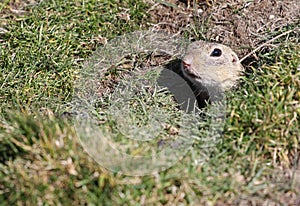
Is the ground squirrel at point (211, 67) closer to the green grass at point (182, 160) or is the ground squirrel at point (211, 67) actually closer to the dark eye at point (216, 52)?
the dark eye at point (216, 52)

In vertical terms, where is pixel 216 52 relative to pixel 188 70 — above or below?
above

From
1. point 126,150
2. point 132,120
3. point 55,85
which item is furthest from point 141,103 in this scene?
point 126,150

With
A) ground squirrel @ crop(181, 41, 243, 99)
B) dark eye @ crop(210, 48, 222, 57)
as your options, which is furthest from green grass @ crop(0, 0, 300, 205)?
dark eye @ crop(210, 48, 222, 57)

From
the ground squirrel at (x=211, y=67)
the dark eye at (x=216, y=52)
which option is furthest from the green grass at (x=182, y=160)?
the dark eye at (x=216, y=52)

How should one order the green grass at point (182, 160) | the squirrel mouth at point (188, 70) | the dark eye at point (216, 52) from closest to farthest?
the green grass at point (182, 160) → the squirrel mouth at point (188, 70) → the dark eye at point (216, 52)

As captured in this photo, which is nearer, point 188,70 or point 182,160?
point 182,160

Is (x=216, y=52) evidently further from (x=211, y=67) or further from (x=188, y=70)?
(x=188, y=70)

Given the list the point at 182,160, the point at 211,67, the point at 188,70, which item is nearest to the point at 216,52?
the point at 211,67
